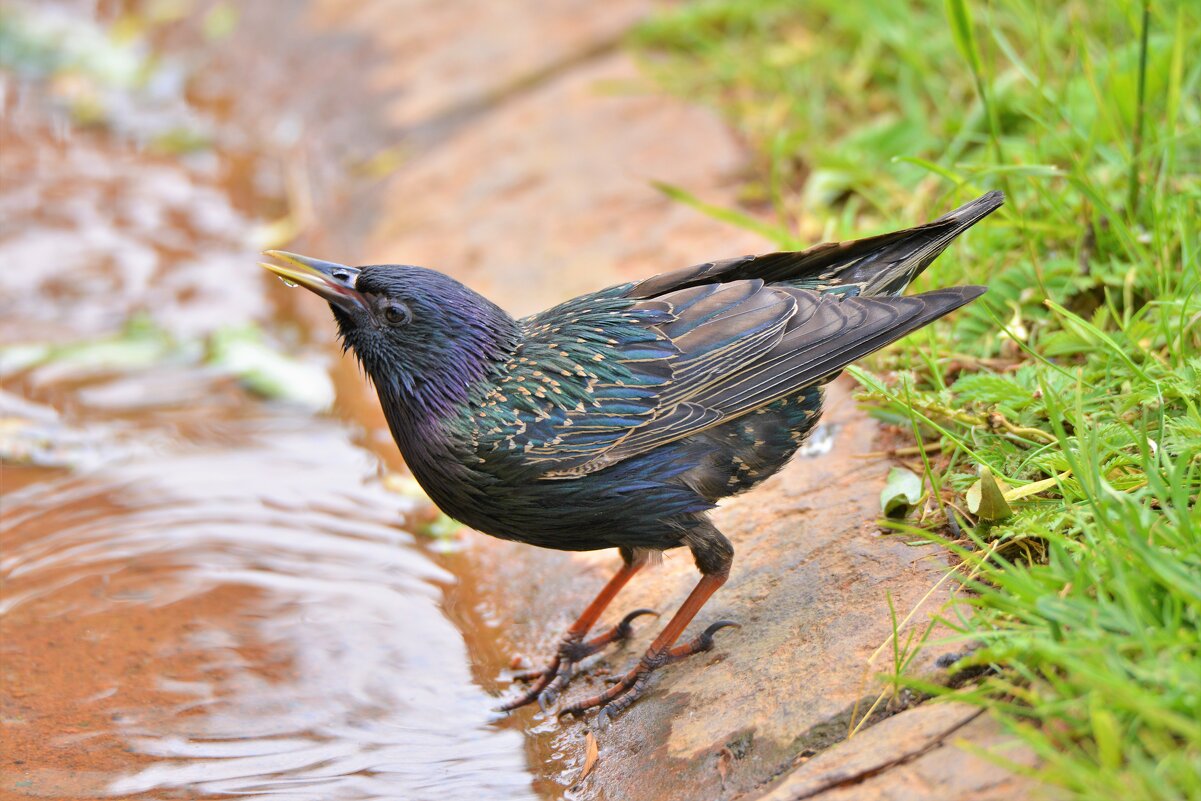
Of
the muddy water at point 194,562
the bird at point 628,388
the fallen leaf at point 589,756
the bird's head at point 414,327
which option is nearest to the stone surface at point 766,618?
the fallen leaf at point 589,756

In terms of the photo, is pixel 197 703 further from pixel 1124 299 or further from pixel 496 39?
pixel 496 39

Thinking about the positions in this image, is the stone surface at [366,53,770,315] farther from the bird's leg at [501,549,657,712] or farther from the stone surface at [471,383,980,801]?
the bird's leg at [501,549,657,712]

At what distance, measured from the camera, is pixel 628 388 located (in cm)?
354

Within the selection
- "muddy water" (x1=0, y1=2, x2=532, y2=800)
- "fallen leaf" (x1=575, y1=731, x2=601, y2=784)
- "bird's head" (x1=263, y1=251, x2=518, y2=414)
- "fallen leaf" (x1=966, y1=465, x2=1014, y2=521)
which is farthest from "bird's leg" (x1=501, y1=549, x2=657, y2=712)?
"fallen leaf" (x1=966, y1=465, x2=1014, y2=521)

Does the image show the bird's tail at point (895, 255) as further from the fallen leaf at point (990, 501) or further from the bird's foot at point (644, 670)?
the bird's foot at point (644, 670)

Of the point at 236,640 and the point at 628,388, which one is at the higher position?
the point at 628,388

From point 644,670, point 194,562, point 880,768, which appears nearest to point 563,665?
point 644,670

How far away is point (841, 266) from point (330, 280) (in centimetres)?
162

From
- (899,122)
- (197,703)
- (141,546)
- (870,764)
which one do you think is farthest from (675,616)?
(899,122)

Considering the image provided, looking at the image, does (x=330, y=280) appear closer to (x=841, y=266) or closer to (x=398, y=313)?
(x=398, y=313)

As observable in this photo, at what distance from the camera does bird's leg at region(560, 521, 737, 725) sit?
11.4ft

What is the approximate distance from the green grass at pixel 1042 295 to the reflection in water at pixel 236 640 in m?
1.50

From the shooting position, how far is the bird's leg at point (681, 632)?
3.49 metres

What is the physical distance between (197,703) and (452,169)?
4.10 m
